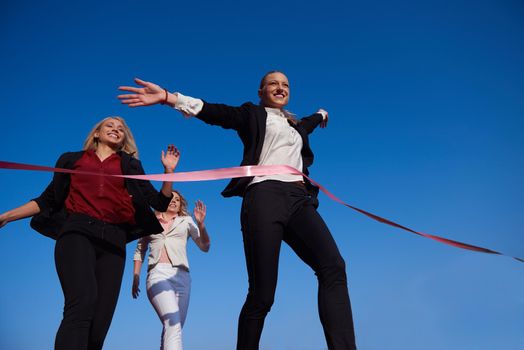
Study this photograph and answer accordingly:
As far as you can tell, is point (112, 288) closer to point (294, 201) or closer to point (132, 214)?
point (132, 214)

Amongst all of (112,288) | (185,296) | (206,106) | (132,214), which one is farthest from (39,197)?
(185,296)

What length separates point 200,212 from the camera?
7176 mm

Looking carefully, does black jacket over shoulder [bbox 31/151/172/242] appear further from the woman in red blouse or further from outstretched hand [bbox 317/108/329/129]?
outstretched hand [bbox 317/108/329/129]

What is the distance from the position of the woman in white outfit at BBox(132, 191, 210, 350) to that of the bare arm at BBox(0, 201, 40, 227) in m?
2.18

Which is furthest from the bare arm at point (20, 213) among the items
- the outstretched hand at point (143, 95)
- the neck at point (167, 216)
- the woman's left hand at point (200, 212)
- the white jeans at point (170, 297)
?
the woman's left hand at point (200, 212)

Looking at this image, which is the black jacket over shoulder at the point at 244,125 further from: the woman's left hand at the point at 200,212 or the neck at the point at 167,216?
the neck at the point at 167,216

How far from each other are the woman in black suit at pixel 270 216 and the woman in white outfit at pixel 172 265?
2.36 meters

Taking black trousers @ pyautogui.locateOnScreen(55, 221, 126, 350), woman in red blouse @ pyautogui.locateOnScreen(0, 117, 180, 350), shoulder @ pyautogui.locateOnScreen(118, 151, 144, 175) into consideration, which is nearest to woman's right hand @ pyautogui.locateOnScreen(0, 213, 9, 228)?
woman in red blouse @ pyautogui.locateOnScreen(0, 117, 180, 350)

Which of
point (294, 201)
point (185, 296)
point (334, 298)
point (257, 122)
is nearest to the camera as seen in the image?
point (334, 298)

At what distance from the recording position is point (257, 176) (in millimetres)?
4285

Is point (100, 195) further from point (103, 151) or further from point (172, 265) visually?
point (172, 265)

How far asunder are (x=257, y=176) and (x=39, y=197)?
2.06 metres

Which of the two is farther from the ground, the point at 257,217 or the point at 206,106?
the point at 206,106

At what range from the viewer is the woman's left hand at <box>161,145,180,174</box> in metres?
4.89
